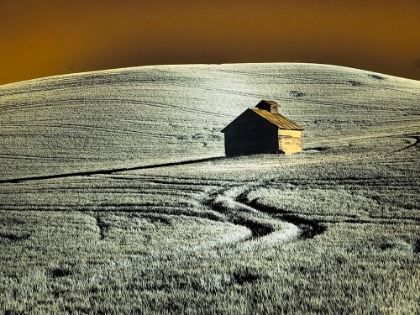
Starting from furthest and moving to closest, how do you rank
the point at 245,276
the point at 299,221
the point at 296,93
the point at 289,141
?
1. the point at 296,93
2. the point at 289,141
3. the point at 299,221
4. the point at 245,276

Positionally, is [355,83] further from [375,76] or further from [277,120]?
[277,120]

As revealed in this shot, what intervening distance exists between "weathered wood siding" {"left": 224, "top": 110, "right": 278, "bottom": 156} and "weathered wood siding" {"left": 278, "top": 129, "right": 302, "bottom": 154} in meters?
0.52

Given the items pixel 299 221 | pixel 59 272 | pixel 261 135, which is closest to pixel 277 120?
pixel 261 135

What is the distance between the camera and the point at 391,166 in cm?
2858

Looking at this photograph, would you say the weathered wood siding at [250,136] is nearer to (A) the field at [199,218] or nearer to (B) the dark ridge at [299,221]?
(A) the field at [199,218]

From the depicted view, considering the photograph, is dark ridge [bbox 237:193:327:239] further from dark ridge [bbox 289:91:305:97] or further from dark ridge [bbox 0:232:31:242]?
dark ridge [bbox 289:91:305:97]

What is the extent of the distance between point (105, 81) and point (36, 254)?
67.6m

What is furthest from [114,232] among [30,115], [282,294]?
[30,115]

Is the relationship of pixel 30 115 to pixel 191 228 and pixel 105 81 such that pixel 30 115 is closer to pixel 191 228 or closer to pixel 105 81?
pixel 105 81

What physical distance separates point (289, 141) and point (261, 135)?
249cm

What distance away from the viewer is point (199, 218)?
19.2 m

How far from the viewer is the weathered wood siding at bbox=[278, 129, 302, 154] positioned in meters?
46.3

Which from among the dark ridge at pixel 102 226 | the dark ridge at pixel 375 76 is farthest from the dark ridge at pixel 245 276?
the dark ridge at pixel 375 76

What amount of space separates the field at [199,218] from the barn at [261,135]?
250 centimetres
